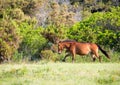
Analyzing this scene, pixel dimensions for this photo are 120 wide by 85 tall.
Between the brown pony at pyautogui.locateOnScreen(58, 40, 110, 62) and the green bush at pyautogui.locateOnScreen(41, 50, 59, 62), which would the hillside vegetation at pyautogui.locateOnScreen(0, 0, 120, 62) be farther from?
the brown pony at pyautogui.locateOnScreen(58, 40, 110, 62)

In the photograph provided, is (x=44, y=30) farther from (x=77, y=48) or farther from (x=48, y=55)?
(x=77, y=48)

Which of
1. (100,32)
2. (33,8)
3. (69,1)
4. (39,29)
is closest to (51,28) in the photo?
(39,29)

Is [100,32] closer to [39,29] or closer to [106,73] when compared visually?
[39,29]

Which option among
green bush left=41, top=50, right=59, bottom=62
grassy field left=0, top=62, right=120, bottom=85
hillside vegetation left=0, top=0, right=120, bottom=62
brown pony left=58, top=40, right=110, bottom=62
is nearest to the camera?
grassy field left=0, top=62, right=120, bottom=85

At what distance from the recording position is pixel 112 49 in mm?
25125

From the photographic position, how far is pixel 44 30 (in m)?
26.9

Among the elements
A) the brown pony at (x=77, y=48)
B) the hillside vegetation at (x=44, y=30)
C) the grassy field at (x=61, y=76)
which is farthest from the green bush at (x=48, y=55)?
the grassy field at (x=61, y=76)

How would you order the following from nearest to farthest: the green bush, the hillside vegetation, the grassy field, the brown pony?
the grassy field → the brown pony → the green bush → the hillside vegetation

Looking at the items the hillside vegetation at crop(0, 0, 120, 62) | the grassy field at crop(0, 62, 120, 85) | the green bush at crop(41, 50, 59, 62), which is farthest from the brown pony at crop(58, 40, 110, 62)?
the grassy field at crop(0, 62, 120, 85)

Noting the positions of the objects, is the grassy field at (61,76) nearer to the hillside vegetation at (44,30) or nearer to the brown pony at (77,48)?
the brown pony at (77,48)

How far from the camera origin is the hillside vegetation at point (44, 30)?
23438 mm

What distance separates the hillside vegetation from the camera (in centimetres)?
2344

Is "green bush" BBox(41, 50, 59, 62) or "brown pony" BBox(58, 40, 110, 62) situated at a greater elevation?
"brown pony" BBox(58, 40, 110, 62)

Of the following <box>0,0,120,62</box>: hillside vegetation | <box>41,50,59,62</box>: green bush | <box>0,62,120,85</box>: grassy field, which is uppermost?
<box>0,62,120,85</box>: grassy field
